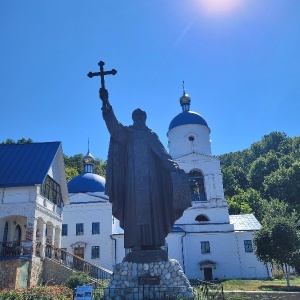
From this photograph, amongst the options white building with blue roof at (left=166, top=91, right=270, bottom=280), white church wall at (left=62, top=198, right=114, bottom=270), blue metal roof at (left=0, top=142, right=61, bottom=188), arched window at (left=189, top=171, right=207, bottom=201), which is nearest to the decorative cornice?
blue metal roof at (left=0, top=142, right=61, bottom=188)

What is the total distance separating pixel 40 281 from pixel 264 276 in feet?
66.2

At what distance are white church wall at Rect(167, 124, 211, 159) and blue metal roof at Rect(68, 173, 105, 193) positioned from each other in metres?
8.86

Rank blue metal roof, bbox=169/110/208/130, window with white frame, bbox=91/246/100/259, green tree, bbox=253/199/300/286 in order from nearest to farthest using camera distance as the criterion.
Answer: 1. green tree, bbox=253/199/300/286
2. window with white frame, bbox=91/246/100/259
3. blue metal roof, bbox=169/110/208/130

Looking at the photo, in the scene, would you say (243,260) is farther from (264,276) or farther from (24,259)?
(24,259)

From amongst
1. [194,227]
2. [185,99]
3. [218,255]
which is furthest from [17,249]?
[185,99]

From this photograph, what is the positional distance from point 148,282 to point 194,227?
998 inches

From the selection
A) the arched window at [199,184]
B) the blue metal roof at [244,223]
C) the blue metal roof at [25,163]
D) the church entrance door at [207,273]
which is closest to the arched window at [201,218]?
the arched window at [199,184]

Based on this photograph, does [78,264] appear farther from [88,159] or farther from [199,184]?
[88,159]

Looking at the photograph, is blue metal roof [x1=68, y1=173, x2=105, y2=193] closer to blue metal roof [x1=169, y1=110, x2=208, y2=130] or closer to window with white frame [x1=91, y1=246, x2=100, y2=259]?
window with white frame [x1=91, y1=246, x2=100, y2=259]

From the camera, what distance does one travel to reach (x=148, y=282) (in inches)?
319

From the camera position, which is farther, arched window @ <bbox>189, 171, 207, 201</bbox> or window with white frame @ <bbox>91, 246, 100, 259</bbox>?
arched window @ <bbox>189, 171, 207, 201</bbox>

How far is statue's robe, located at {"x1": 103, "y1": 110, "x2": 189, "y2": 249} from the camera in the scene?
9.04 meters

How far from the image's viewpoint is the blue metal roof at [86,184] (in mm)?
36763

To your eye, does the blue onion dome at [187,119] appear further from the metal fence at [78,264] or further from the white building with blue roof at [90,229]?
the metal fence at [78,264]
